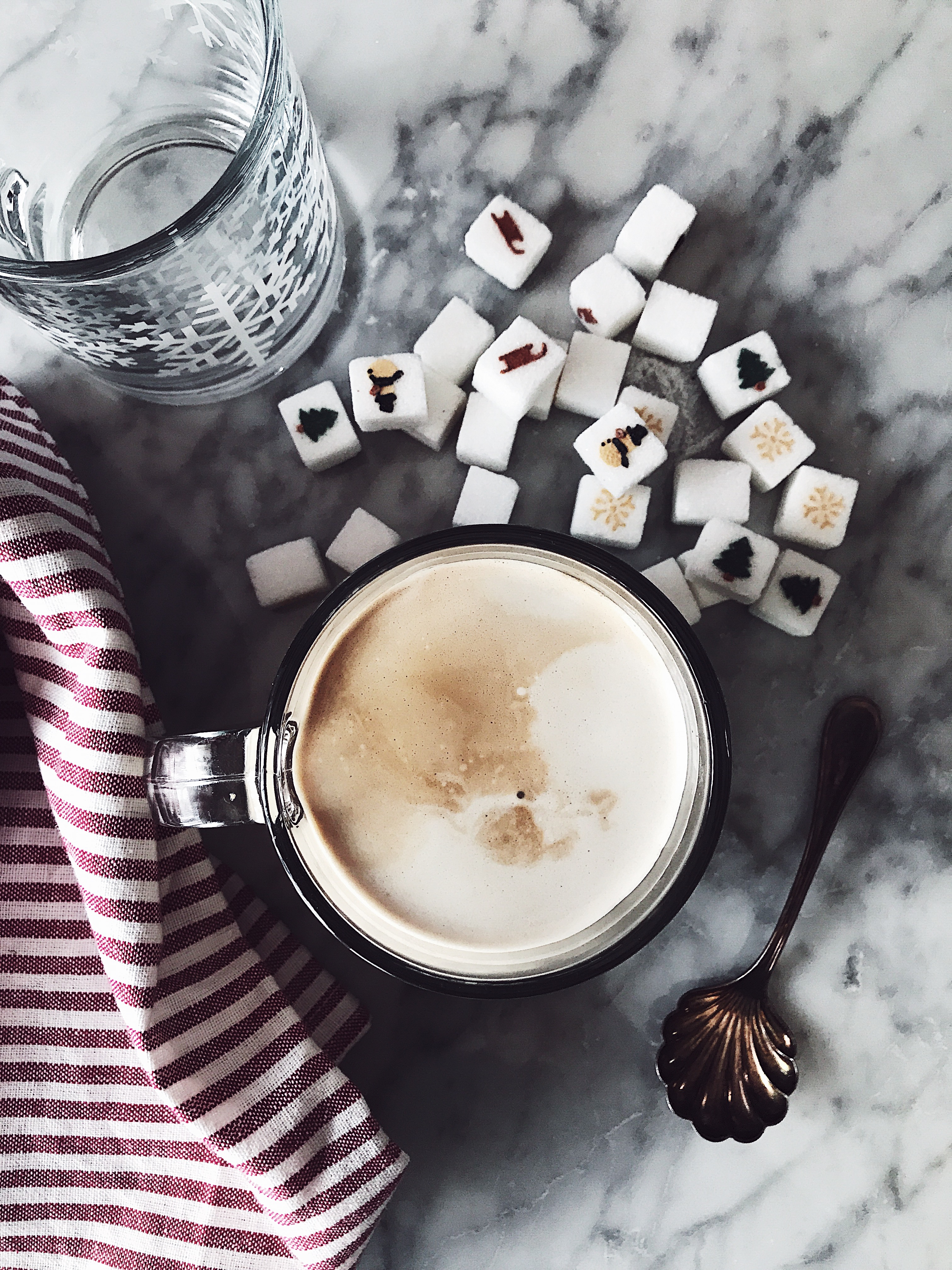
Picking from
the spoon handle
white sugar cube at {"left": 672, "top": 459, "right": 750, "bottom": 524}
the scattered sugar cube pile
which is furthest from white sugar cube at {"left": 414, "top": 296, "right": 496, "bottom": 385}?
the spoon handle

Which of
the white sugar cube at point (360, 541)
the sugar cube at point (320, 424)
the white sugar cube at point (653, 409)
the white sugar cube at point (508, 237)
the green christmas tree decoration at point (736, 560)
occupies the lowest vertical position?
the white sugar cube at point (360, 541)

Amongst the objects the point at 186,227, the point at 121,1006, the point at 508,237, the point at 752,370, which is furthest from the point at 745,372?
the point at 121,1006

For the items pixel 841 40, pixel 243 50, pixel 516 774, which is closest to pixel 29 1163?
pixel 516 774

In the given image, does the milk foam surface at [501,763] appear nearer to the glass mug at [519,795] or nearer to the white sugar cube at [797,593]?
the glass mug at [519,795]

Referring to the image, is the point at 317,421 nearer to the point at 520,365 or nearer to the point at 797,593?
the point at 520,365

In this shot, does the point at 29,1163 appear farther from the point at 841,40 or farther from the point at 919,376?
the point at 841,40

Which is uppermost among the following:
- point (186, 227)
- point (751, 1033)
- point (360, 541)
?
point (186, 227)

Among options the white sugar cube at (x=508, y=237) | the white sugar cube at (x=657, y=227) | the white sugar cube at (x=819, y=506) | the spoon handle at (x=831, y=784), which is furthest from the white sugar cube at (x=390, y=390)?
the spoon handle at (x=831, y=784)
